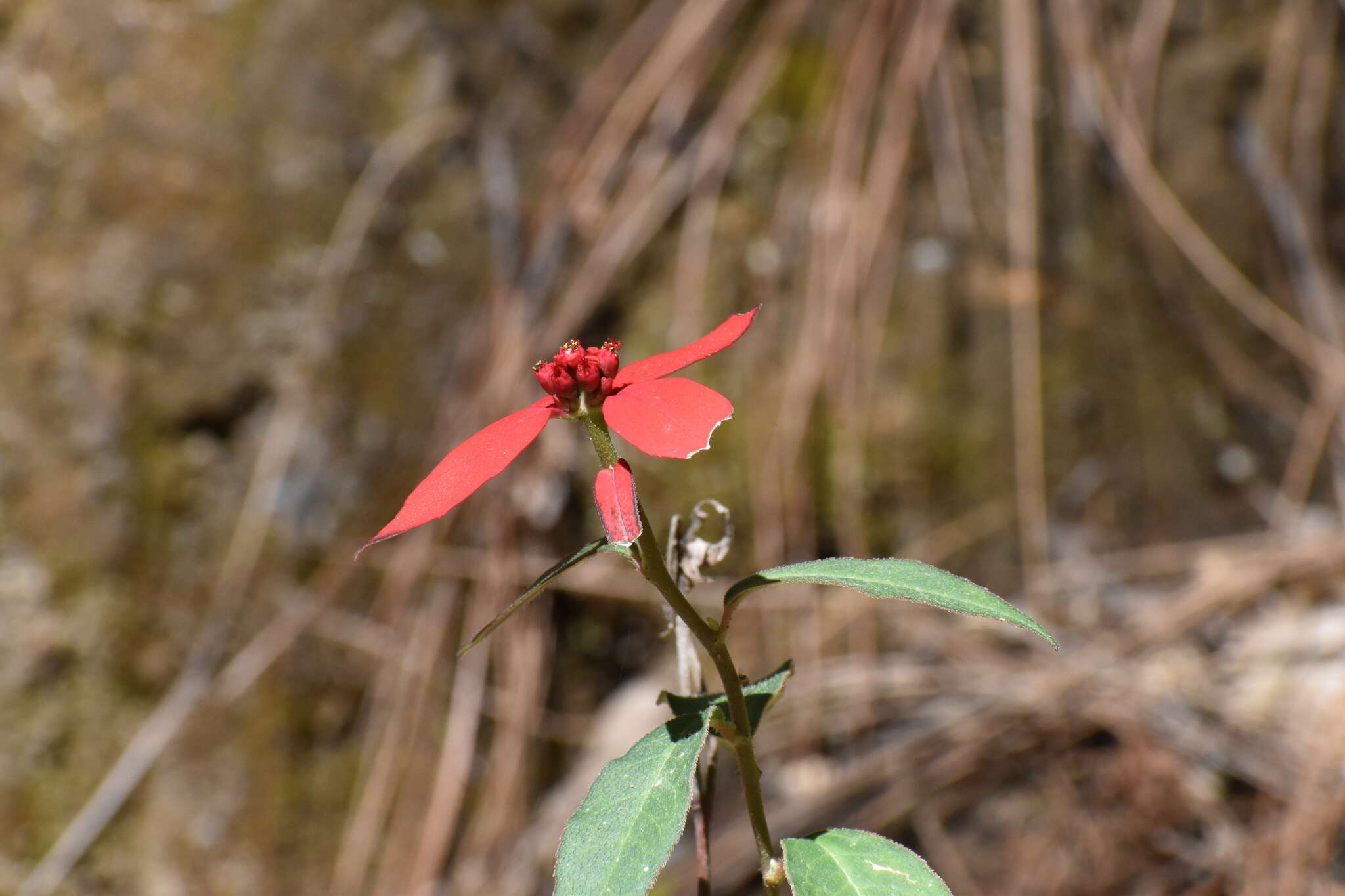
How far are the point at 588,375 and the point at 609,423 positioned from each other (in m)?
0.03

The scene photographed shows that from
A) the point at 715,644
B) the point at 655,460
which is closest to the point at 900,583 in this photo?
the point at 715,644

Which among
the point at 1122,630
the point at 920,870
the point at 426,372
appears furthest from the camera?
the point at 1122,630

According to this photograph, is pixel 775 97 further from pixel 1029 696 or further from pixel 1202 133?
pixel 1029 696

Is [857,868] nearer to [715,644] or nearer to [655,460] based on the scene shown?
[715,644]

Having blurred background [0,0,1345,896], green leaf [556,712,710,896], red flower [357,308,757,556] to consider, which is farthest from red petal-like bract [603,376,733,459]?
blurred background [0,0,1345,896]

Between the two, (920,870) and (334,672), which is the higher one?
(334,672)

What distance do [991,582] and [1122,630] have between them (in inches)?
7.4

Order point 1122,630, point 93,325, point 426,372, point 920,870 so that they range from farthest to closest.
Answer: point 1122,630 → point 426,372 → point 93,325 → point 920,870

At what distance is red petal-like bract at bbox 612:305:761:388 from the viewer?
42cm

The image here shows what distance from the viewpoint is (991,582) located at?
4.87 feet

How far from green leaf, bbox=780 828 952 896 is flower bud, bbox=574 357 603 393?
9.0 inches

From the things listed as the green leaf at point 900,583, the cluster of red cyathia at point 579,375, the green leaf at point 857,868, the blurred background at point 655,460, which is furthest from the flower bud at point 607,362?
the blurred background at point 655,460

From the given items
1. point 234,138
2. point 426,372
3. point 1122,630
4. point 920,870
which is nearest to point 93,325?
point 234,138

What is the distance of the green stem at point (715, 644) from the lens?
0.41 m
